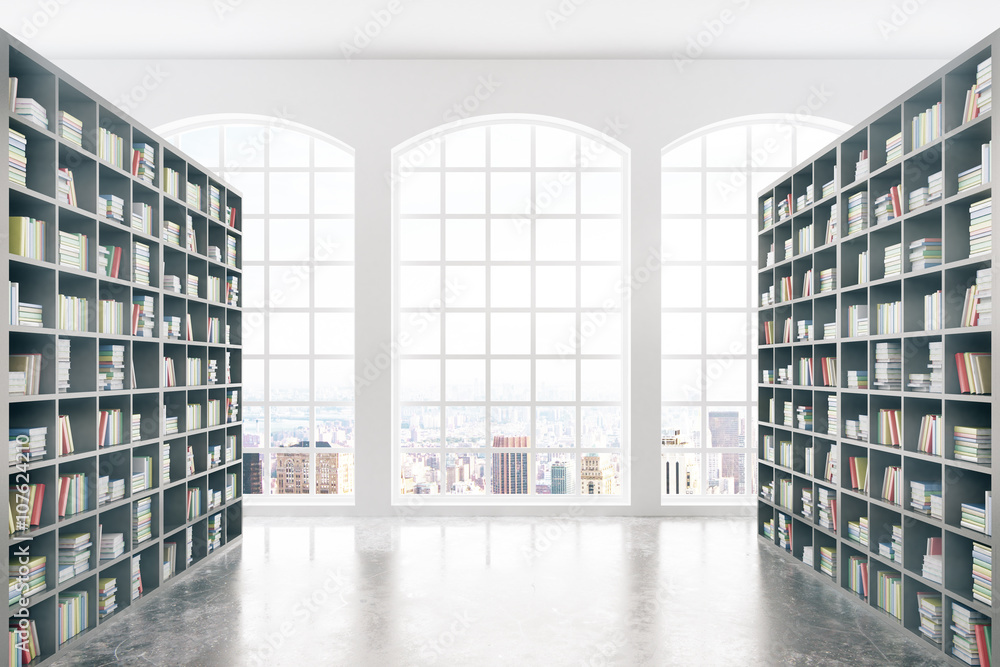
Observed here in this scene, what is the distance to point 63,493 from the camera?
3.64m

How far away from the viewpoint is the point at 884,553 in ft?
13.5

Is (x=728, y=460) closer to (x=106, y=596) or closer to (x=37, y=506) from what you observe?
(x=106, y=596)

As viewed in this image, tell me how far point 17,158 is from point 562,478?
5651mm

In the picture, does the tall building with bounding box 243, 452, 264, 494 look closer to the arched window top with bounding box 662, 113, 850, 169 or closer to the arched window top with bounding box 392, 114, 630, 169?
the arched window top with bounding box 392, 114, 630, 169

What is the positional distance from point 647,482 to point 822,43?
4871 millimetres

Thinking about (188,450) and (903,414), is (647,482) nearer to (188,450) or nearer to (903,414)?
(903,414)

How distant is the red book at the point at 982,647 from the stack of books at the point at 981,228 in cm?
191

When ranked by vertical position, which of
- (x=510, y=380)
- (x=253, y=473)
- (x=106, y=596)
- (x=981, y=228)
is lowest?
(x=106, y=596)

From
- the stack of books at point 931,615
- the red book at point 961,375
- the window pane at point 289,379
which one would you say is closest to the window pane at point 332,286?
the window pane at point 289,379

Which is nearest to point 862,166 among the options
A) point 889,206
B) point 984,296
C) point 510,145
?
point 889,206

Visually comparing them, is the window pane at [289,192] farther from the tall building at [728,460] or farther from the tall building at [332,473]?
the tall building at [728,460]

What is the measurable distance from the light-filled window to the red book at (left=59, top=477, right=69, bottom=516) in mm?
3816

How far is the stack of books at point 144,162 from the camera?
4418 millimetres

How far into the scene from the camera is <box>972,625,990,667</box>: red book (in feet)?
10.9
